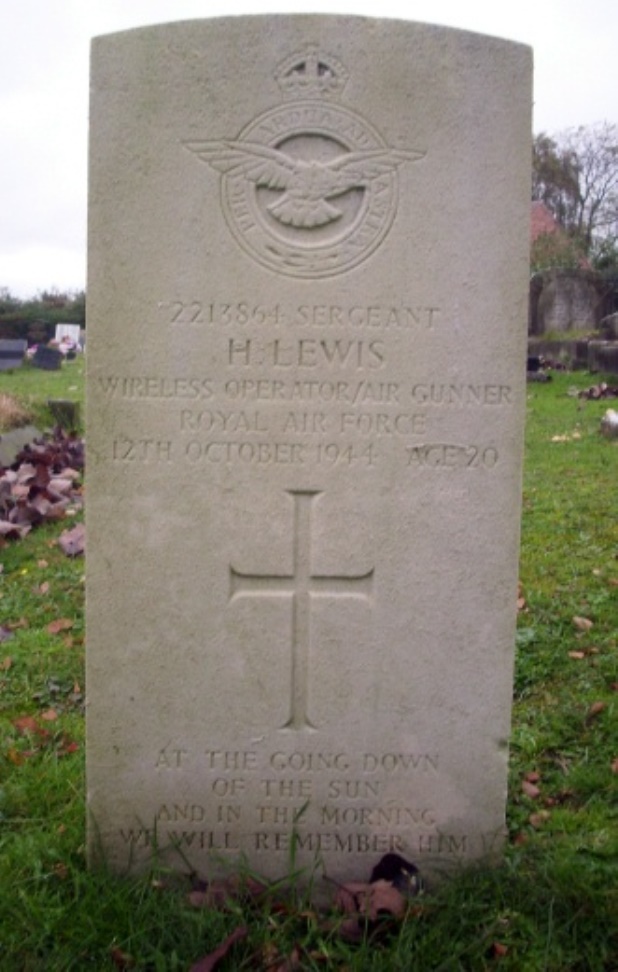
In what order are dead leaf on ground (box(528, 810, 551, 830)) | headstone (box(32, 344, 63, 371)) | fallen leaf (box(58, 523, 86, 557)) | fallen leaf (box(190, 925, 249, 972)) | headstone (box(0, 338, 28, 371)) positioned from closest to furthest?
fallen leaf (box(190, 925, 249, 972))
dead leaf on ground (box(528, 810, 551, 830))
fallen leaf (box(58, 523, 86, 557))
headstone (box(32, 344, 63, 371))
headstone (box(0, 338, 28, 371))

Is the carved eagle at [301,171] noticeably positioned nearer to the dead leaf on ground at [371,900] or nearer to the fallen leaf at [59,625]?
the dead leaf on ground at [371,900]

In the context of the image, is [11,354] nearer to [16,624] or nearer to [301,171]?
[16,624]

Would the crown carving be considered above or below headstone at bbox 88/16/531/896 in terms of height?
above

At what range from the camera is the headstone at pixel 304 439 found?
2.77 meters

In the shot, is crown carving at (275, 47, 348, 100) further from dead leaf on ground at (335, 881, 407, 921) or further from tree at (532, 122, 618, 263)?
tree at (532, 122, 618, 263)

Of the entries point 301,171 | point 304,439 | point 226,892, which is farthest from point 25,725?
point 301,171

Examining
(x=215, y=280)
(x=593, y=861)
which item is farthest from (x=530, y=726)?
(x=215, y=280)

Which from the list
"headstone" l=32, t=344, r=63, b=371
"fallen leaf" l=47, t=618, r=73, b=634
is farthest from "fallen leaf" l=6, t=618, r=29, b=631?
"headstone" l=32, t=344, r=63, b=371

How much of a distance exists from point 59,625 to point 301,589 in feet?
7.99

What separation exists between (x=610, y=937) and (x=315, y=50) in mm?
2519

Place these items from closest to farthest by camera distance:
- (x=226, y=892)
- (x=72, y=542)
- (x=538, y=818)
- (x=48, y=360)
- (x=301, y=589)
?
(x=226, y=892) < (x=301, y=589) < (x=538, y=818) < (x=72, y=542) < (x=48, y=360)

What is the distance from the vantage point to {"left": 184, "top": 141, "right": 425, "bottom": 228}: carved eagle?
2771 mm

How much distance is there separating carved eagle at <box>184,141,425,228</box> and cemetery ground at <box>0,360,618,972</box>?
1932 millimetres

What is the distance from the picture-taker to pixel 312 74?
2.75m
